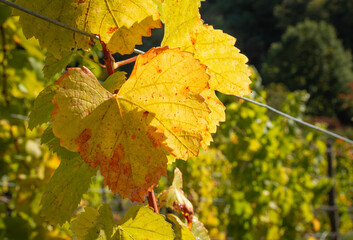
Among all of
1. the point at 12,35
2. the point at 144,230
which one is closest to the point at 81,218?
the point at 144,230

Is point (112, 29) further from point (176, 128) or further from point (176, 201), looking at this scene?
point (176, 201)

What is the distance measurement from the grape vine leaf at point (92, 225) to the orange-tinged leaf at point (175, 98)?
0.16m

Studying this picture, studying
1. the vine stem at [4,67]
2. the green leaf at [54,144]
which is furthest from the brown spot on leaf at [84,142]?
the vine stem at [4,67]

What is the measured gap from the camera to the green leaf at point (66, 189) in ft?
2.00

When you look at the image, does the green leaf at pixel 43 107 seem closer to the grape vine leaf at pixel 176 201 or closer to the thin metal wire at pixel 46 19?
the thin metal wire at pixel 46 19

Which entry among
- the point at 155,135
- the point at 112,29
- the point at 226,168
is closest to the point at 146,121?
the point at 155,135

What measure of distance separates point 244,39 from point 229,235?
118 feet

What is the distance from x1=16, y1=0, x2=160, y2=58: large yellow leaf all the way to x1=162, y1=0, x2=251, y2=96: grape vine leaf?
0.06 meters

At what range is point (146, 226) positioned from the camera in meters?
0.59

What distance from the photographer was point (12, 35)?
84.0 inches

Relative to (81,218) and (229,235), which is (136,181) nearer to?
(81,218)

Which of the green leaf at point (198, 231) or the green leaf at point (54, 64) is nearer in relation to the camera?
the green leaf at point (54, 64)

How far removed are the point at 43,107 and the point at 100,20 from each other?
0.18 m

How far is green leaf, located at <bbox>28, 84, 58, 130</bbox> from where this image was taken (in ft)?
2.03
